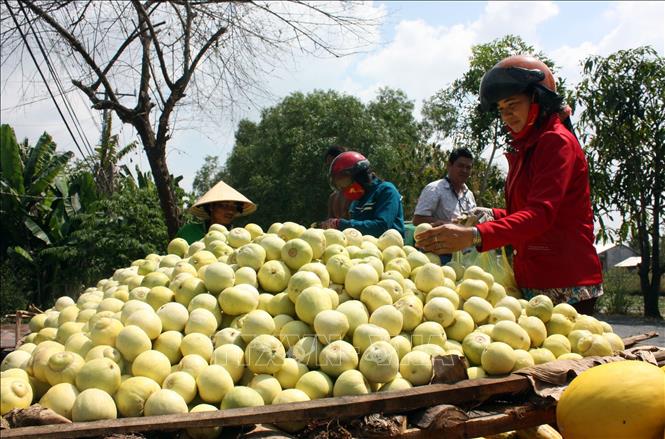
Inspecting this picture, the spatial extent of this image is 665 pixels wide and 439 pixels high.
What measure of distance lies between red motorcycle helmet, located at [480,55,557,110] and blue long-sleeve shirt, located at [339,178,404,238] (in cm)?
149

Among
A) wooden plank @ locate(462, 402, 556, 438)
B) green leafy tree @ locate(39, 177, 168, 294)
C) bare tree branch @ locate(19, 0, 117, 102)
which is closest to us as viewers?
wooden plank @ locate(462, 402, 556, 438)

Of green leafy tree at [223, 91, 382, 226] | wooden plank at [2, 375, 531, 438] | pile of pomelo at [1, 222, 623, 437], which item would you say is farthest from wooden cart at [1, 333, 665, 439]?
green leafy tree at [223, 91, 382, 226]

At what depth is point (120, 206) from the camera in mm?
12914

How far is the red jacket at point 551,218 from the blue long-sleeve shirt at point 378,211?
1.29m

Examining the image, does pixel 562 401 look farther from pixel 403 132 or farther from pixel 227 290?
pixel 403 132

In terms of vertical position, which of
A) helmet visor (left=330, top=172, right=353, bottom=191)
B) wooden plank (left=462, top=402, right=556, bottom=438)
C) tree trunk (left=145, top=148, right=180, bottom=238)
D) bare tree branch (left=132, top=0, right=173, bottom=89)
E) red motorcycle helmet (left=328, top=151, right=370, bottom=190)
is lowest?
wooden plank (left=462, top=402, right=556, bottom=438)

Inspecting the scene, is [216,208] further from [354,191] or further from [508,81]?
[508,81]

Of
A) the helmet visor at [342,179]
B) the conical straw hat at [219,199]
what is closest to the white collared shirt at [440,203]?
the helmet visor at [342,179]

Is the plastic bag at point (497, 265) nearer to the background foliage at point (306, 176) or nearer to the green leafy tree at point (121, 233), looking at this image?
the background foliage at point (306, 176)

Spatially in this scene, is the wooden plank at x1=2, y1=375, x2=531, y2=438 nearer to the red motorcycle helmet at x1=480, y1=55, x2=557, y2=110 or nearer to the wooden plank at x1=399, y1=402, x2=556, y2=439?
the wooden plank at x1=399, y1=402, x2=556, y2=439

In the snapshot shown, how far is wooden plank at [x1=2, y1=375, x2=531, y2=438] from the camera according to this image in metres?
1.64

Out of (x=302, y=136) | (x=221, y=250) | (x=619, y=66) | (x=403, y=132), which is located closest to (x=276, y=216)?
(x=302, y=136)

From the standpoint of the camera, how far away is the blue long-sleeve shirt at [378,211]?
424 cm

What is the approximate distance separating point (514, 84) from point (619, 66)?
10.5 m
